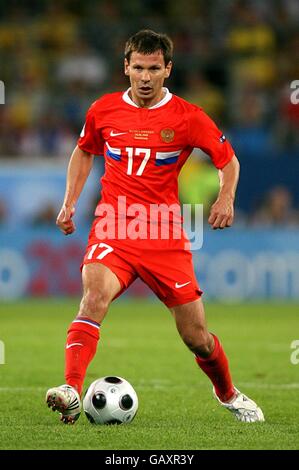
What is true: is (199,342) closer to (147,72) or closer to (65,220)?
(65,220)

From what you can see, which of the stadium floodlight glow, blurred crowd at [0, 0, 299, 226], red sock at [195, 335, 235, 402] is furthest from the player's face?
the stadium floodlight glow

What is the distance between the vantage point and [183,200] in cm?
1869

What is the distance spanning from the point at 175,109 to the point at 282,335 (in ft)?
20.9

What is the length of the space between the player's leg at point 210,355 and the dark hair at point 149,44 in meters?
1.56

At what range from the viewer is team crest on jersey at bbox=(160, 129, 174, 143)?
7117mm

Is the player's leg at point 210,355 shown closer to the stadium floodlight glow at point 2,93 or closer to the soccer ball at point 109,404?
the soccer ball at point 109,404

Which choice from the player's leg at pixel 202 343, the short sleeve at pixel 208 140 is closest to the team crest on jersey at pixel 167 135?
the short sleeve at pixel 208 140

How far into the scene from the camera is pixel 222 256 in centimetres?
1788

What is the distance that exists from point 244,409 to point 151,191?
150 cm

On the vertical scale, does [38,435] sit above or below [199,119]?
below

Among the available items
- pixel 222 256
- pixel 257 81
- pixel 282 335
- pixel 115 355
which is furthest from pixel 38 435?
pixel 257 81

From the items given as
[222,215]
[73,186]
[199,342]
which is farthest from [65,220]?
[199,342]
